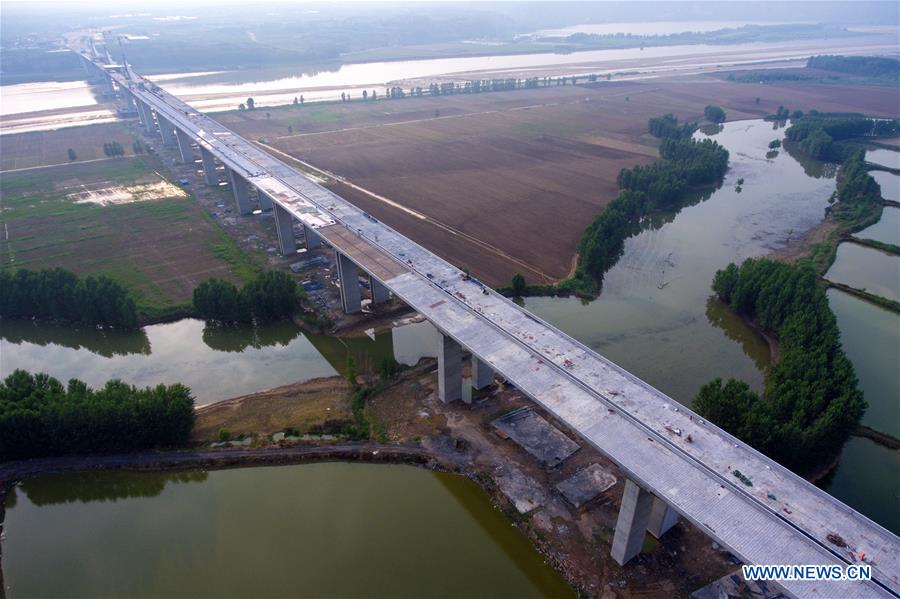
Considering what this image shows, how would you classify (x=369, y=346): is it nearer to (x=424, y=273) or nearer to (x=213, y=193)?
(x=424, y=273)

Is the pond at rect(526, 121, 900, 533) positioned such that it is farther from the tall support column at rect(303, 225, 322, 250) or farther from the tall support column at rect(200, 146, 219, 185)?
the tall support column at rect(200, 146, 219, 185)

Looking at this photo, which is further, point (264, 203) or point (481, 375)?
point (264, 203)

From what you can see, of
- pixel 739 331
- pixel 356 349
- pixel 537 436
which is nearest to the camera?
pixel 537 436

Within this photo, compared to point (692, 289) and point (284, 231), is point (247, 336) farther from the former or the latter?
point (692, 289)

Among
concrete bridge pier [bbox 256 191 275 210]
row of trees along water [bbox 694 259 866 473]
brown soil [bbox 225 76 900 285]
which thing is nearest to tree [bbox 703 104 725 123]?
brown soil [bbox 225 76 900 285]

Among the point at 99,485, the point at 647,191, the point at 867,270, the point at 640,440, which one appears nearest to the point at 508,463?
the point at 640,440

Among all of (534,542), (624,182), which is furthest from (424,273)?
(624,182)
